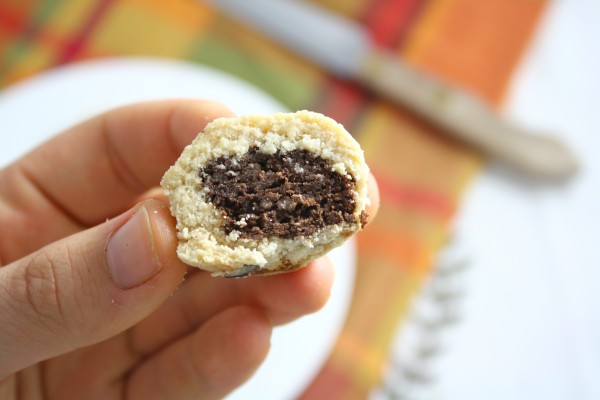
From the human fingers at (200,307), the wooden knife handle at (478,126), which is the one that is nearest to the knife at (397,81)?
the wooden knife handle at (478,126)

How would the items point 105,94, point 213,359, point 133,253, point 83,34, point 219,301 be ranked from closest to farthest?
1. point 133,253
2. point 213,359
3. point 219,301
4. point 105,94
5. point 83,34

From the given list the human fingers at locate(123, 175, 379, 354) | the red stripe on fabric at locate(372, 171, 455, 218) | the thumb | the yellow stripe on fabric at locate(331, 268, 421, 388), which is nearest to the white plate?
the yellow stripe on fabric at locate(331, 268, 421, 388)

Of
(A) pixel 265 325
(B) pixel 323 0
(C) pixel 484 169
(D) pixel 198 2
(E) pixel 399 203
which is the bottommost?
(A) pixel 265 325

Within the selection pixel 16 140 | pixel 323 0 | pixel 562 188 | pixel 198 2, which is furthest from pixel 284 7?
pixel 562 188

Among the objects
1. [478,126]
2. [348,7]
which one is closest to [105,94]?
[348,7]

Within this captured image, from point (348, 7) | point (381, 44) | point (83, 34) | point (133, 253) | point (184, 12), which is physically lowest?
point (133, 253)

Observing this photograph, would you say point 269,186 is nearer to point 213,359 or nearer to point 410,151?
point 213,359

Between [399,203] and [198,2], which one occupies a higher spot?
[198,2]

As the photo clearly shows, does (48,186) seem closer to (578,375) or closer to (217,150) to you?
(217,150)
